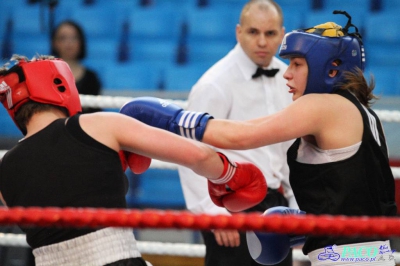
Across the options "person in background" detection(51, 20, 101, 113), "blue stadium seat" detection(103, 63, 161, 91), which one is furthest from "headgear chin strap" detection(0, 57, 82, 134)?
"blue stadium seat" detection(103, 63, 161, 91)

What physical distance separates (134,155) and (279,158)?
1.01 meters

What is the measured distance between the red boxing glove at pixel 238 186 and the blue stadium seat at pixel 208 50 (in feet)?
10.8

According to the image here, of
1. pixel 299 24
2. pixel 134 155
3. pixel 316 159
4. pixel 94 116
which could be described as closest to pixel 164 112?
pixel 134 155

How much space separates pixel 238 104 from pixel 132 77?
2.57m

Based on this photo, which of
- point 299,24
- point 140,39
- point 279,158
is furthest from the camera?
point 140,39

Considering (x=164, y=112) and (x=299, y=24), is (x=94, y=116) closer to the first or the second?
(x=164, y=112)

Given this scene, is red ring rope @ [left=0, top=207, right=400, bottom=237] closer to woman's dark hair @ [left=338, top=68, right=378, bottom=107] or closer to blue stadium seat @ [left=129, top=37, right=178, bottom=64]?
woman's dark hair @ [left=338, top=68, right=378, bottom=107]

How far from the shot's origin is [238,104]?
2781 mm

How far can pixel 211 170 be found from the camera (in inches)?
72.6

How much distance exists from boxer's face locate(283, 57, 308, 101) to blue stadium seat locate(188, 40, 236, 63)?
3.20 meters

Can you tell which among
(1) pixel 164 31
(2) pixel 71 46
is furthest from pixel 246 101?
(1) pixel 164 31

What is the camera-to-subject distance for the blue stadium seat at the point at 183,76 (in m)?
5.08

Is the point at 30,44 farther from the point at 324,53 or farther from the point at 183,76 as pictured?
the point at 324,53

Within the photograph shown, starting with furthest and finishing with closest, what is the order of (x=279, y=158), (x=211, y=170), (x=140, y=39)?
(x=140, y=39) < (x=279, y=158) < (x=211, y=170)
